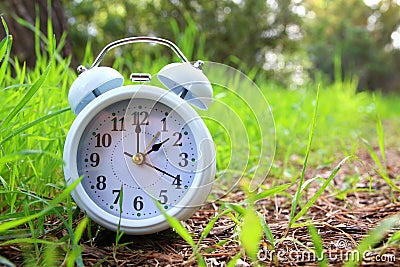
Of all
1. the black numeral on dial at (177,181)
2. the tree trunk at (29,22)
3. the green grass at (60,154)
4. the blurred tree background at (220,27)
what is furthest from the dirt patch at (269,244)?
the blurred tree background at (220,27)

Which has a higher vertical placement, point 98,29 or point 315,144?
point 98,29

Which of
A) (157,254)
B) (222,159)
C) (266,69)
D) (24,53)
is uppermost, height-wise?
(266,69)

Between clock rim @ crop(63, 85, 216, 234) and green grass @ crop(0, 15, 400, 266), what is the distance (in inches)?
A: 2.2

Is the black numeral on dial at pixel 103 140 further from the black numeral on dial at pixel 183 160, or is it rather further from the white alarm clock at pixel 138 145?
the black numeral on dial at pixel 183 160

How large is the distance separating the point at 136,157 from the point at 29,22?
5.49 ft

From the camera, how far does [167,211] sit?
3.96ft

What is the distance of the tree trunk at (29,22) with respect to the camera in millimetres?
2531

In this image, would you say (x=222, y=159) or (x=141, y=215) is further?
(x=222, y=159)

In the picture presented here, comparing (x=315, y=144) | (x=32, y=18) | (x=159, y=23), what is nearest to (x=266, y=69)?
(x=159, y=23)

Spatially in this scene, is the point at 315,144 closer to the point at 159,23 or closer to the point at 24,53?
the point at 24,53

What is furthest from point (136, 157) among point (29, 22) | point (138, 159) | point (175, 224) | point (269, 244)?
point (29, 22)

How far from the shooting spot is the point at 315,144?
3.26 m

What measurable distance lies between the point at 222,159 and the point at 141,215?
1.06m

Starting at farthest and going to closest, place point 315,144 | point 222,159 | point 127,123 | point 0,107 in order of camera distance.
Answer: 1. point 315,144
2. point 222,159
3. point 0,107
4. point 127,123
